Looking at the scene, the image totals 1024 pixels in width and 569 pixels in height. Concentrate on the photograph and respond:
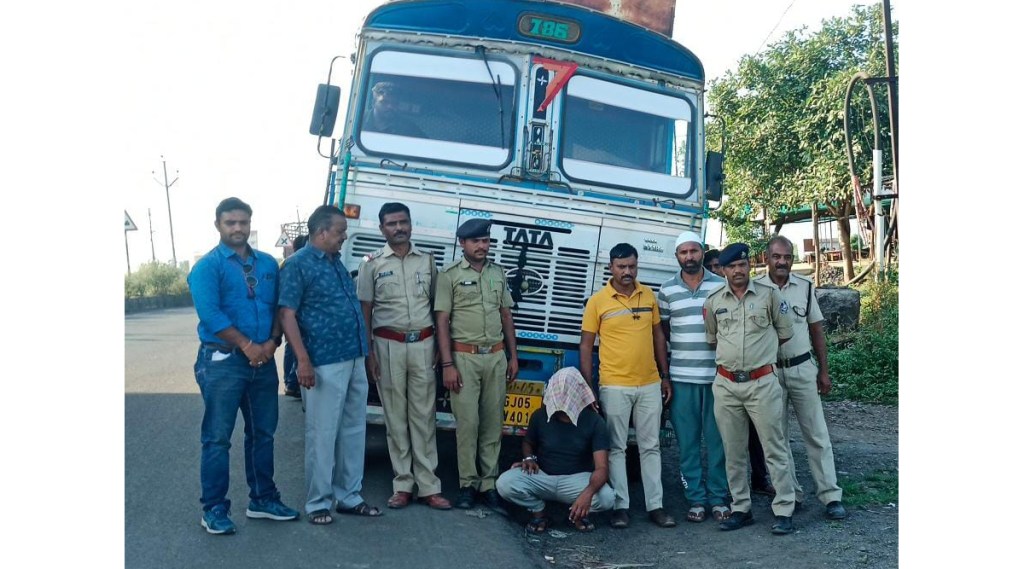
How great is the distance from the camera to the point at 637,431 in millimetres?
5754

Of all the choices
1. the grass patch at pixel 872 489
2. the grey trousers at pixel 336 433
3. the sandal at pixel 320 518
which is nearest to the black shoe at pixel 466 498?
the grey trousers at pixel 336 433

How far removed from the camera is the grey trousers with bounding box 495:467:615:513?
5.48 metres

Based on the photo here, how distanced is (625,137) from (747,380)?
7.04 ft

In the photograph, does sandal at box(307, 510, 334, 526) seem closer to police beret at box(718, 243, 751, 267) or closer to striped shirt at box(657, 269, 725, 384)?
striped shirt at box(657, 269, 725, 384)

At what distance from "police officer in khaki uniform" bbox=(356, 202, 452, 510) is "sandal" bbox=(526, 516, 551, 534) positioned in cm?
52

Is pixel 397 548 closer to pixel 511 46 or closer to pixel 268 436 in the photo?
pixel 268 436

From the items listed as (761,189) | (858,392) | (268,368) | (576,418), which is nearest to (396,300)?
(268,368)

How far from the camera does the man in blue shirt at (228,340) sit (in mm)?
4742

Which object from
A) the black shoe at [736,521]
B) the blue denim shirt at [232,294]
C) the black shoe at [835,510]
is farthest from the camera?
the black shoe at [835,510]

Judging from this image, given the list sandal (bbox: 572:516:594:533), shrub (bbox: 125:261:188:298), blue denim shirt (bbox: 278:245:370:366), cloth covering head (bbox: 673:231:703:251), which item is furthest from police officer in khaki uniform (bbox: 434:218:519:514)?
shrub (bbox: 125:261:188:298)

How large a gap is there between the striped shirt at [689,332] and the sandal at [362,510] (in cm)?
207

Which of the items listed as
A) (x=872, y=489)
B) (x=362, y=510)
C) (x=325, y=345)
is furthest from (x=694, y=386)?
(x=325, y=345)

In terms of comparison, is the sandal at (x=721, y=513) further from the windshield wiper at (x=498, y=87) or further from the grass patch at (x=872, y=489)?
the windshield wiper at (x=498, y=87)

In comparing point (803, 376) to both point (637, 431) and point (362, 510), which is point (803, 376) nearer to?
point (637, 431)
